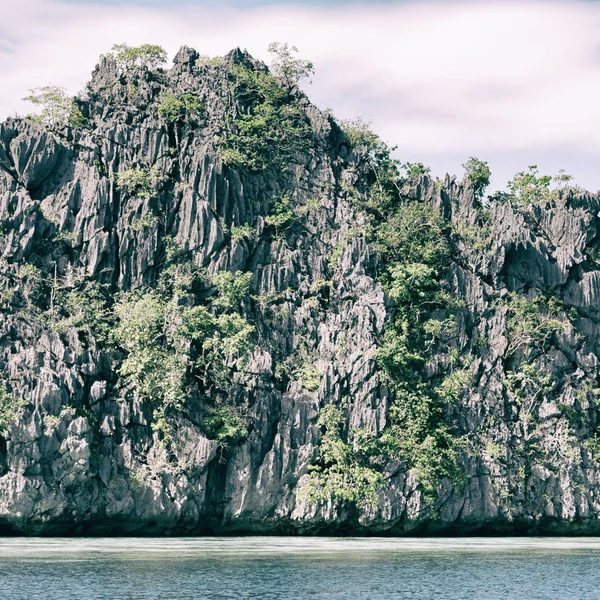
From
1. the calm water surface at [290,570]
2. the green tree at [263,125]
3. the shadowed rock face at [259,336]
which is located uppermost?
the green tree at [263,125]

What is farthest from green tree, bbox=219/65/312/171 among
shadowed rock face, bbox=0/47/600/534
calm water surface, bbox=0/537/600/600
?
calm water surface, bbox=0/537/600/600

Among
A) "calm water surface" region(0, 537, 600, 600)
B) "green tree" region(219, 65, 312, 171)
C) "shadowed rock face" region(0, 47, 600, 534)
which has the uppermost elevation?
"green tree" region(219, 65, 312, 171)

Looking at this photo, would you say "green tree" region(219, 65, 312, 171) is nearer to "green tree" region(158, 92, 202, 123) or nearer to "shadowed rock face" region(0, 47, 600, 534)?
"shadowed rock face" region(0, 47, 600, 534)

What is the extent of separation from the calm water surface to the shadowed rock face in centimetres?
222

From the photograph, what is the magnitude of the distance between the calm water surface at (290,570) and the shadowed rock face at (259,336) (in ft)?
7.27

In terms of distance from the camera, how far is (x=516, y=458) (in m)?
42.8

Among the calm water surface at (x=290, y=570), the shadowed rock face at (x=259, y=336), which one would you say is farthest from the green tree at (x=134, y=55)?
the calm water surface at (x=290, y=570)

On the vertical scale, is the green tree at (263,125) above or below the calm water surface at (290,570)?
above

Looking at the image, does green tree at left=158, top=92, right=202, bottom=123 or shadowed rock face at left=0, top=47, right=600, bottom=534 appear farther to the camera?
green tree at left=158, top=92, right=202, bottom=123

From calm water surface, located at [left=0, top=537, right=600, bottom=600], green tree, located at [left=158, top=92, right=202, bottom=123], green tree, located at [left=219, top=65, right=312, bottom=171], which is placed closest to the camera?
calm water surface, located at [left=0, top=537, right=600, bottom=600]

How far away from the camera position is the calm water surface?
24719 millimetres

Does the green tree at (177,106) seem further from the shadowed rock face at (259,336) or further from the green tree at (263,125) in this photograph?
the green tree at (263,125)

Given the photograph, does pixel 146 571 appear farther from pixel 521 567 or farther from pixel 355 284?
pixel 355 284

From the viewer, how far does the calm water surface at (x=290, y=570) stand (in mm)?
24719
